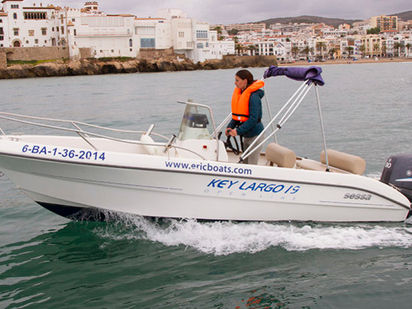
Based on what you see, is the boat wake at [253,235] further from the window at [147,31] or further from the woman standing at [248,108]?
the window at [147,31]

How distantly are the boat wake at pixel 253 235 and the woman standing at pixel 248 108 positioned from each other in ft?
3.36

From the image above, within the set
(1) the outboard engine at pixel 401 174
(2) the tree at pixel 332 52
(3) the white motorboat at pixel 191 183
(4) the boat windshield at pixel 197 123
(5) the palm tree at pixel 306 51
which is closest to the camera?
(3) the white motorboat at pixel 191 183

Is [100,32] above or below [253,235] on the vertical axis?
above

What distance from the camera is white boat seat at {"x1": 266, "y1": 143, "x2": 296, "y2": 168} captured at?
6.86 m

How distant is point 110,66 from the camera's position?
10538cm

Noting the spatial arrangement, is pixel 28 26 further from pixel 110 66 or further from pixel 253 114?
pixel 253 114

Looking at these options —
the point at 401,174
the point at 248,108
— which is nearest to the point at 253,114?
the point at 248,108

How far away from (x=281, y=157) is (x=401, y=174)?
1782mm

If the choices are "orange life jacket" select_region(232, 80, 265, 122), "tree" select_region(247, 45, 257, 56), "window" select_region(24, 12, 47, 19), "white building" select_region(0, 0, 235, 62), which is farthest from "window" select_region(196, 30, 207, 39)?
"orange life jacket" select_region(232, 80, 265, 122)

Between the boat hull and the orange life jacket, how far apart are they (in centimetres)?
89

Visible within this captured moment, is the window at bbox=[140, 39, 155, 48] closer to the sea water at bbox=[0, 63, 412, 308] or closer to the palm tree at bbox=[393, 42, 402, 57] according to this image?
the palm tree at bbox=[393, 42, 402, 57]

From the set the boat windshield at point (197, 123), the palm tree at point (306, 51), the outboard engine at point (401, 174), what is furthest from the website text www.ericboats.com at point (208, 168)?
the palm tree at point (306, 51)

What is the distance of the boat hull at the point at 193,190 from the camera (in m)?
6.31

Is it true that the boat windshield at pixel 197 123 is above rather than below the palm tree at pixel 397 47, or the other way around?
below
